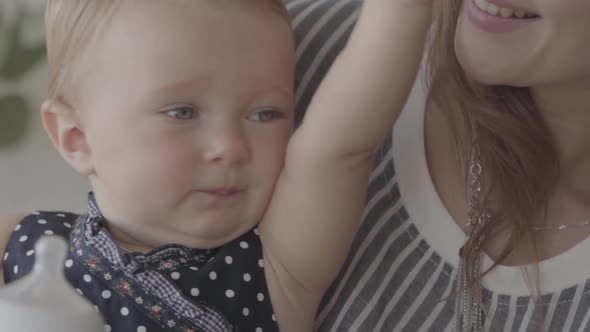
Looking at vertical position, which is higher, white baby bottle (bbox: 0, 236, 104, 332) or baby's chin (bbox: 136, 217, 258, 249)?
white baby bottle (bbox: 0, 236, 104, 332)

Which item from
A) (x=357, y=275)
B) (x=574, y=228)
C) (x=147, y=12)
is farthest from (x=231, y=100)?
(x=574, y=228)

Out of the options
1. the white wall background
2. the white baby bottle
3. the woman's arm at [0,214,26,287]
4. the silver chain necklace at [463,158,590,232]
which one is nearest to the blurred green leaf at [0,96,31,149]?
the white wall background

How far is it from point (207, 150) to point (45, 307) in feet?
1.32

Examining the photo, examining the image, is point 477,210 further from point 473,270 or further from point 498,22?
point 498,22

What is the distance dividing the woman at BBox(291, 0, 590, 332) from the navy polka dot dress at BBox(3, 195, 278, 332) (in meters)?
0.11

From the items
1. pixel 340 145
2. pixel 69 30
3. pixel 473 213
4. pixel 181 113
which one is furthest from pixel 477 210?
pixel 69 30

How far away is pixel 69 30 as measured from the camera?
3.18ft

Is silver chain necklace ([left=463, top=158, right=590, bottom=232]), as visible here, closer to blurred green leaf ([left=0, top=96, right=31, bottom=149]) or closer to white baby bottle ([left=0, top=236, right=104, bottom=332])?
white baby bottle ([left=0, top=236, right=104, bottom=332])

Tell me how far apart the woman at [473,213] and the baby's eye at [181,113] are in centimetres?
24

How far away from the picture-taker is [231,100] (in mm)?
945

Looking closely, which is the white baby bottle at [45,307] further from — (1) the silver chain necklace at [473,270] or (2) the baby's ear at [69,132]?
(1) the silver chain necklace at [473,270]

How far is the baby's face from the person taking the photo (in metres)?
0.93

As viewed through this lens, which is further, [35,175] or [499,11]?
[35,175]

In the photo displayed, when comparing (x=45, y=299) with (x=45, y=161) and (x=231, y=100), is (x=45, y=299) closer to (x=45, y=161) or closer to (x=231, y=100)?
(x=231, y=100)
